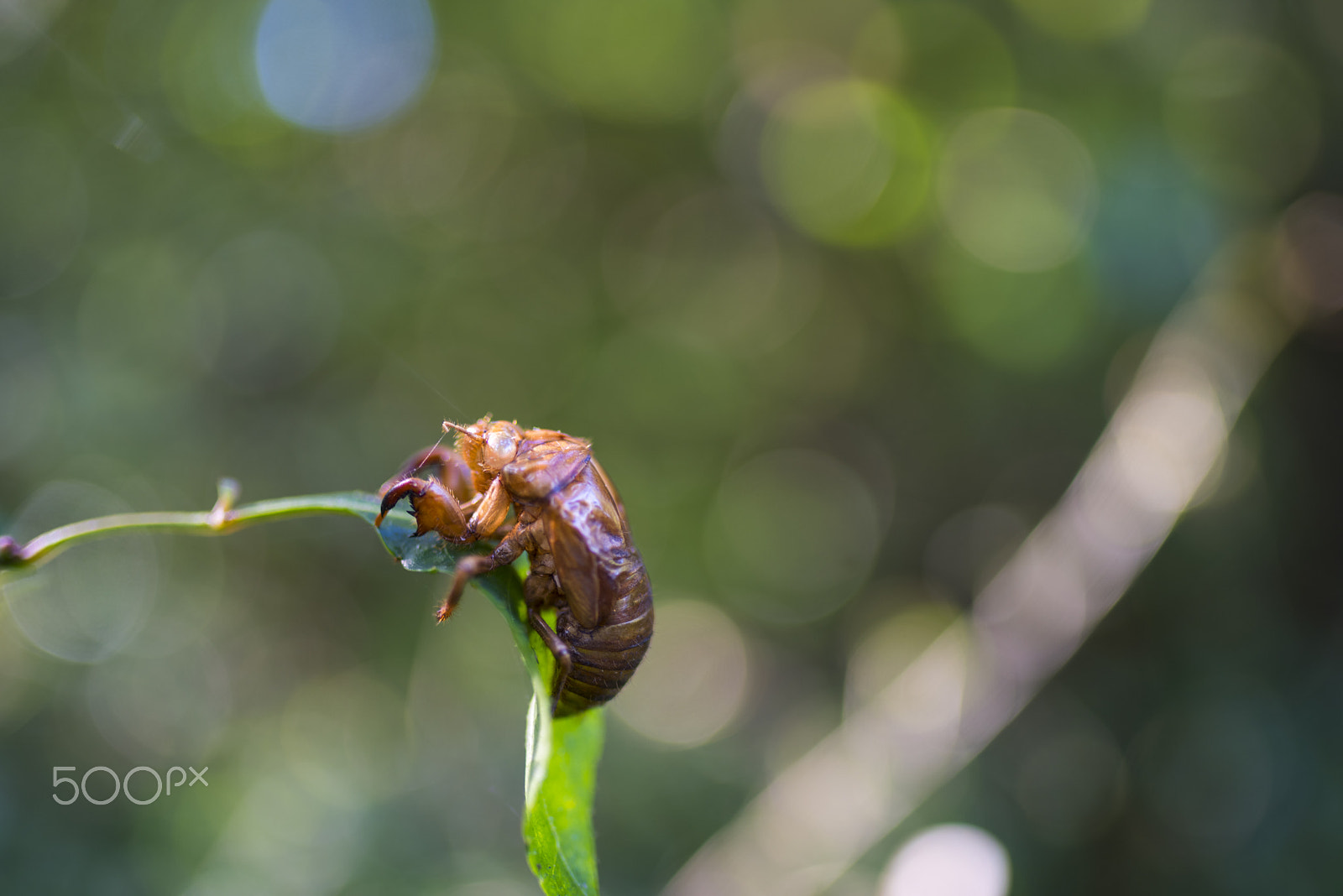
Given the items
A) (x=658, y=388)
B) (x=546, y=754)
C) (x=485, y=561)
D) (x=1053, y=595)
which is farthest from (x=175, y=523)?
(x=658, y=388)

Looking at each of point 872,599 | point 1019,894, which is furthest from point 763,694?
point 1019,894

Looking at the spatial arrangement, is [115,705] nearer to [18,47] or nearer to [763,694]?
[18,47]

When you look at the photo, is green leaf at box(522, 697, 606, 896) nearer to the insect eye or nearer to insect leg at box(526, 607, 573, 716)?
insect leg at box(526, 607, 573, 716)

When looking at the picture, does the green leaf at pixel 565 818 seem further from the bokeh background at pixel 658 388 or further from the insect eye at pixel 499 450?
the bokeh background at pixel 658 388

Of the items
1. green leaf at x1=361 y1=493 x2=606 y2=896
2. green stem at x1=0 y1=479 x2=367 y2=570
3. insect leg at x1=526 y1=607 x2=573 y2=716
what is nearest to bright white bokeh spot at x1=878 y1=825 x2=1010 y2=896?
green leaf at x1=361 y1=493 x2=606 y2=896

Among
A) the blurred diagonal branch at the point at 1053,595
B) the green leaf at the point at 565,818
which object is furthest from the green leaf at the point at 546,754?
the blurred diagonal branch at the point at 1053,595
